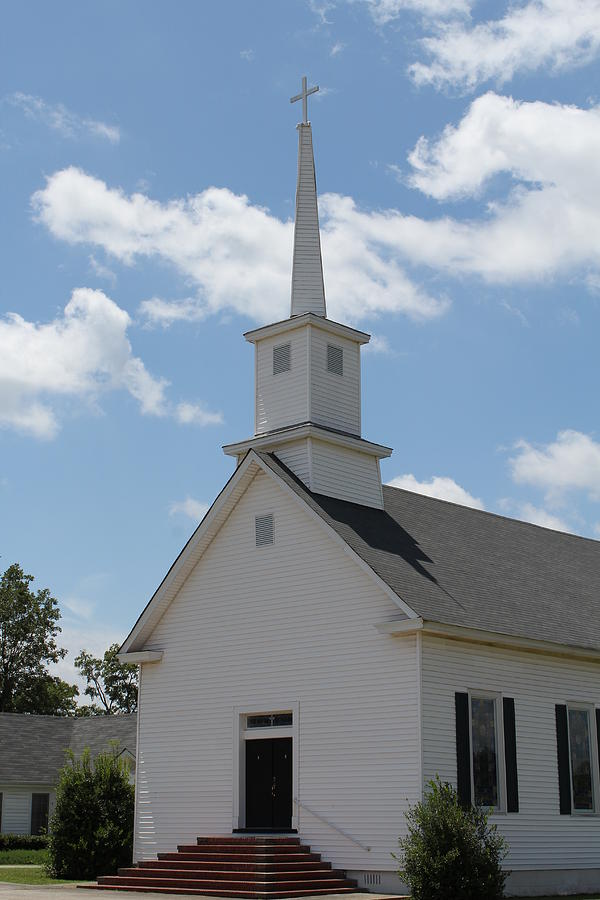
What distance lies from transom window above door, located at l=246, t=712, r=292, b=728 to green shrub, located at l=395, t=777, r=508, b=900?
14.2 ft

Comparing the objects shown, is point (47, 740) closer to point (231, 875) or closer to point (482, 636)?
point (231, 875)

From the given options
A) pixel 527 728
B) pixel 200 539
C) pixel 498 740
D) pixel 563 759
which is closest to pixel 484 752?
pixel 498 740

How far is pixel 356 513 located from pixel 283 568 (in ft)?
7.13

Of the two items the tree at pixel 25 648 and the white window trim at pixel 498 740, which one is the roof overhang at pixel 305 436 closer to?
the white window trim at pixel 498 740

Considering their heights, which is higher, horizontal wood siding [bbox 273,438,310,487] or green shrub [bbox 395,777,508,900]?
horizontal wood siding [bbox 273,438,310,487]

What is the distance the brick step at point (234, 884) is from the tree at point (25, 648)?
4708 cm

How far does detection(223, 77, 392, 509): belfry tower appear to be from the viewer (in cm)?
2506

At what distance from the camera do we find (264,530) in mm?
24297

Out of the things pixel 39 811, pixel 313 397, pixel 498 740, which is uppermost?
pixel 313 397

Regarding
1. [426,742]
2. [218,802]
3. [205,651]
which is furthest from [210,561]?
[426,742]

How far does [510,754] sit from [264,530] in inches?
264

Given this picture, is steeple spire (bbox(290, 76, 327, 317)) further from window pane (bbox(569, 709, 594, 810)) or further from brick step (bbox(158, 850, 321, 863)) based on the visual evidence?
brick step (bbox(158, 850, 321, 863))

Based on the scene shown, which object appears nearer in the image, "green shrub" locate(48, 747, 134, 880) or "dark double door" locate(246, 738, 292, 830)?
"dark double door" locate(246, 738, 292, 830)

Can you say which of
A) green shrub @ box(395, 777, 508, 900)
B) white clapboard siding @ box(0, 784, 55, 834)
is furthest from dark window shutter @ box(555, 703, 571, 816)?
white clapboard siding @ box(0, 784, 55, 834)
